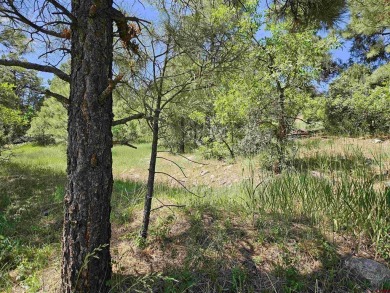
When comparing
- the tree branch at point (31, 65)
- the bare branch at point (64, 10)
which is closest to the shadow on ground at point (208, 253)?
the tree branch at point (31, 65)

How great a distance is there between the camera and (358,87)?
1167cm

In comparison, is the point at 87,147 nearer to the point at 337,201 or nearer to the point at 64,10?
the point at 64,10

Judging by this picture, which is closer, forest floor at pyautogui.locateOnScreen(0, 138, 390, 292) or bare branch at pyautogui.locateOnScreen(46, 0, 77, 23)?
bare branch at pyautogui.locateOnScreen(46, 0, 77, 23)

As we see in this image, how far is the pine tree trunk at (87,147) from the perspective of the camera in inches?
76.2

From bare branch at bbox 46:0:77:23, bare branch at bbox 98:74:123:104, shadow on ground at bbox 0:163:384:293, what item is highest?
bare branch at bbox 46:0:77:23

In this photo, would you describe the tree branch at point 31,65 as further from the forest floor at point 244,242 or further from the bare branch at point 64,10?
the forest floor at point 244,242

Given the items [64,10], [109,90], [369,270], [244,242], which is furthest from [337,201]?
[64,10]

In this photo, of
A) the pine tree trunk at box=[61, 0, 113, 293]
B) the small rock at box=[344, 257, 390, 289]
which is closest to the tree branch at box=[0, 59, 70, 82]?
the pine tree trunk at box=[61, 0, 113, 293]

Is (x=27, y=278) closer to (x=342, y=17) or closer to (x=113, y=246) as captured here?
(x=113, y=246)

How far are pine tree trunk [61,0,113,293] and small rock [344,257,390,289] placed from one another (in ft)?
6.58

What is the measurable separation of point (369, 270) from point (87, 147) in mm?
2409

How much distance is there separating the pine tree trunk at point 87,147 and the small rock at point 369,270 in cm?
200

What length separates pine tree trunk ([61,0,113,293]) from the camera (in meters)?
1.94

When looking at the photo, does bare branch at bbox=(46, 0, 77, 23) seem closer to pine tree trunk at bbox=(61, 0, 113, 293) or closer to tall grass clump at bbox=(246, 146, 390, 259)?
pine tree trunk at bbox=(61, 0, 113, 293)
